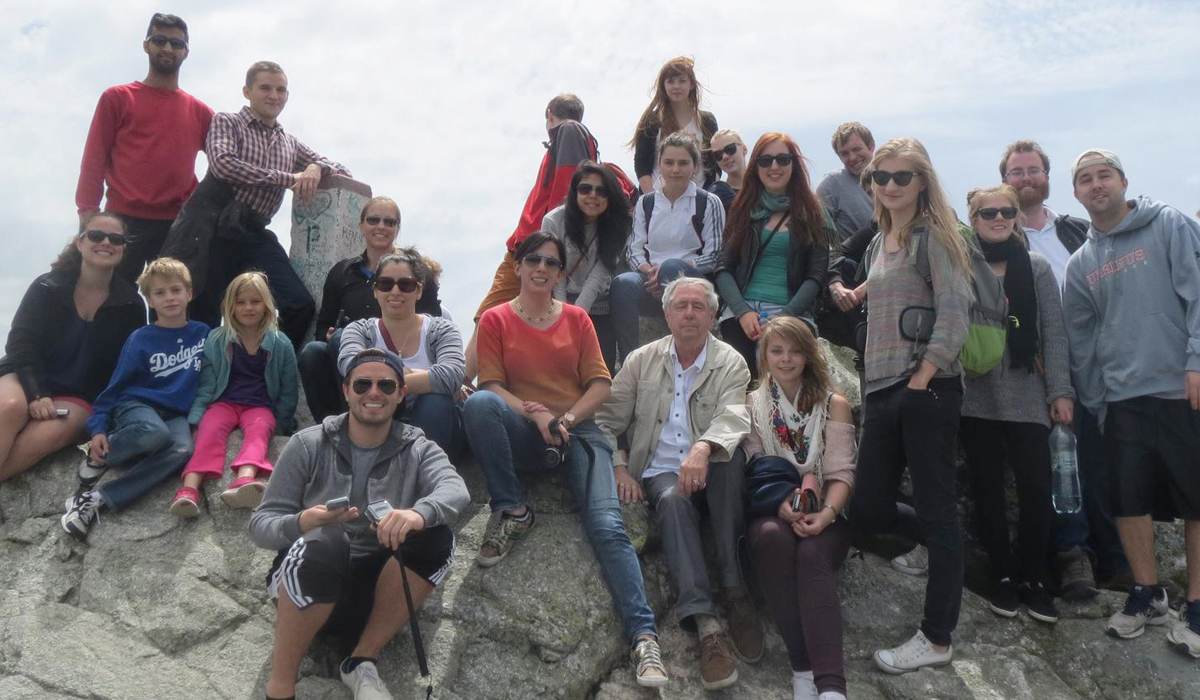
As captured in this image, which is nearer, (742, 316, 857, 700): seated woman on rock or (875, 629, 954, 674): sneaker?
(742, 316, 857, 700): seated woman on rock

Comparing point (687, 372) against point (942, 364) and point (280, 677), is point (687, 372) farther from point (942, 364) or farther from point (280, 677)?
point (280, 677)

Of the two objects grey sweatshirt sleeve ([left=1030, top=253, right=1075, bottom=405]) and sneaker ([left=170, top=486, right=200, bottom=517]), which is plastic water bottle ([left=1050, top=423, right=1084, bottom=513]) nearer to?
grey sweatshirt sleeve ([left=1030, top=253, right=1075, bottom=405])

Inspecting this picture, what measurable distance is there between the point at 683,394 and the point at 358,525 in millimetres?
2292

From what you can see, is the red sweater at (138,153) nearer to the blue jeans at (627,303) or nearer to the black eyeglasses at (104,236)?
the black eyeglasses at (104,236)

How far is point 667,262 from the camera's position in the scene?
7.81 m

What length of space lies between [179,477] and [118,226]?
2.04 m

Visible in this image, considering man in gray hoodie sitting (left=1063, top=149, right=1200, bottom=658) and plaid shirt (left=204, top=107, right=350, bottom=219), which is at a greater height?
plaid shirt (left=204, top=107, right=350, bottom=219)

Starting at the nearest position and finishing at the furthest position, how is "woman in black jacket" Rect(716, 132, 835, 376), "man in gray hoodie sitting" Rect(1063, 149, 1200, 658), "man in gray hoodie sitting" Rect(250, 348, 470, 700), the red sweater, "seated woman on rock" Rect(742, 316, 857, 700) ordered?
"man in gray hoodie sitting" Rect(250, 348, 470, 700)
"seated woman on rock" Rect(742, 316, 857, 700)
"man in gray hoodie sitting" Rect(1063, 149, 1200, 658)
"woman in black jacket" Rect(716, 132, 835, 376)
the red sweater

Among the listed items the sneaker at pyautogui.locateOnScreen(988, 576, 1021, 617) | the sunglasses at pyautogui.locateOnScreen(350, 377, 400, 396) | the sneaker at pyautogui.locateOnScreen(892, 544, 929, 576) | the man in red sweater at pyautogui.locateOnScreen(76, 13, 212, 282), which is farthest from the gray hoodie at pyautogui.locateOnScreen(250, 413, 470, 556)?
the man in red sweater at pyautogui.locateOnScreen(76, 13, 212, 282)

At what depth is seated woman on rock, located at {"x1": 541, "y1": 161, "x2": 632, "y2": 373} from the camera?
7.90m

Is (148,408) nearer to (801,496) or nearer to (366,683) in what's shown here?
(366,683)

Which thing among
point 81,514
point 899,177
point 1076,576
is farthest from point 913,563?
point 81,514

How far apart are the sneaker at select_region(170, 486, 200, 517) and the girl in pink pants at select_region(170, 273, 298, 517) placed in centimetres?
14

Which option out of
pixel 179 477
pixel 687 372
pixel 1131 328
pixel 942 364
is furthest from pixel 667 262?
pixel 179 477
